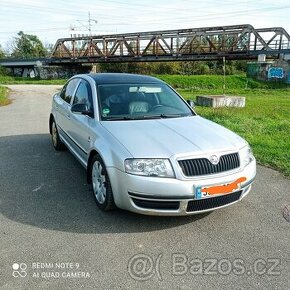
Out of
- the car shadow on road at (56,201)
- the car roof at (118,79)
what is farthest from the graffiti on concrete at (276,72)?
the car shadow on road at (56,201)

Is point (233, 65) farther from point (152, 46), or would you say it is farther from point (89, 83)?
point (89, 83)

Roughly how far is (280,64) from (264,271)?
34.0 meters

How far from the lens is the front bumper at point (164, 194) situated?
3092 mm

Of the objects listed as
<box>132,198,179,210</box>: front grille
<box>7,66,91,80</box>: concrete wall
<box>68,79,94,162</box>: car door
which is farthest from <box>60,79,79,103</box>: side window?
<box>7,66,91,80</box>: concrete wall

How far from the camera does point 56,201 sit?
4004 millimetres

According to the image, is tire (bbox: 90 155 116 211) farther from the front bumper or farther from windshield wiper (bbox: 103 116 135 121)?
windshield wiper (bbox: 103 116 135 121)

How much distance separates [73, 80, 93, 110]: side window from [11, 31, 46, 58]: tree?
232 feet

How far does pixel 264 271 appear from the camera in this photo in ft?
9.06

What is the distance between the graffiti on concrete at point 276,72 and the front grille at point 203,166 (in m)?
32.9

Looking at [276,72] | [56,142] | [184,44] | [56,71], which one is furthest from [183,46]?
[56,142]

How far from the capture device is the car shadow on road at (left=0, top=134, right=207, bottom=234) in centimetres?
344

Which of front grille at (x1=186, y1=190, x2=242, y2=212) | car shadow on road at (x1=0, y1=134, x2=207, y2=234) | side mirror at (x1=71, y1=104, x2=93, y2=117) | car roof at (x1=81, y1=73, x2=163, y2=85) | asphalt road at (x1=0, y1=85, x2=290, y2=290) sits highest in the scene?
car roof at (x1=81, y1=73, x2=163, y2=85)

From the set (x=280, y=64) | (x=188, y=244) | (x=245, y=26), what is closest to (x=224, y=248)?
(x=188, y=244)

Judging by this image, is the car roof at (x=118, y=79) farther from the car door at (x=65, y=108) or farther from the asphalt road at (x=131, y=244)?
the asphalt road at (x=131, y=244)
